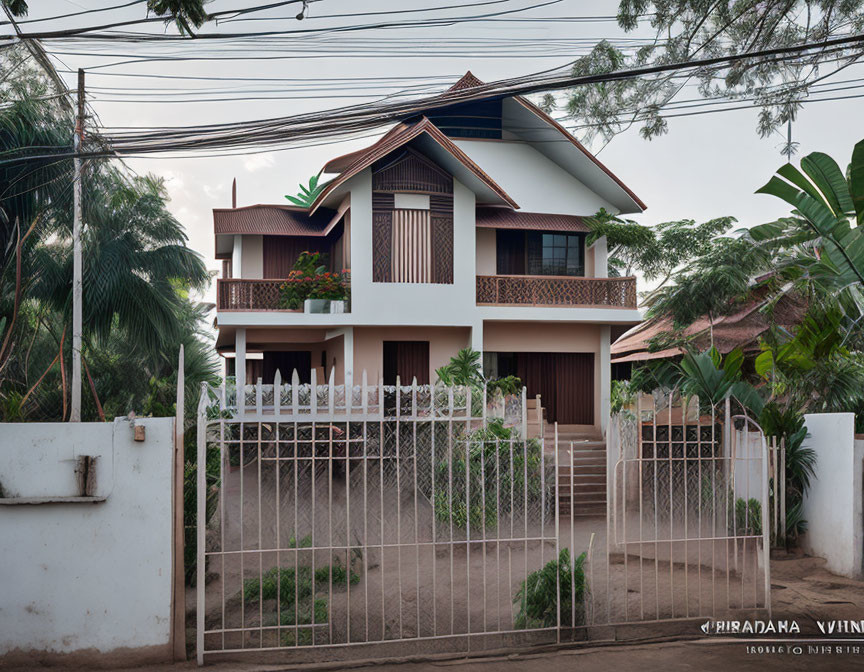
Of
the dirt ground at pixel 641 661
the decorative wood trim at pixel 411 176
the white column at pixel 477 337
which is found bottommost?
the dirt ground at pixel 641 661

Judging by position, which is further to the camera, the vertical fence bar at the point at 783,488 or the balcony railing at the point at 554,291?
the balcony railing at the point at 554,291

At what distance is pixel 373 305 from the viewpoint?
1583cm

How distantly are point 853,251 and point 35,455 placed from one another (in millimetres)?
8215

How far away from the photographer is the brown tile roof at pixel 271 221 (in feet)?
57.8

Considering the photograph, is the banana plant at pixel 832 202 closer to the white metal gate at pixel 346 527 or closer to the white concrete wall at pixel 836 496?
the white concrete wall at pixel 836 496

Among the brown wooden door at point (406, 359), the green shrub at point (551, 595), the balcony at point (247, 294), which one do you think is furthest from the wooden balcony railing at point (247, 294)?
the green shrub at point (551, 595)

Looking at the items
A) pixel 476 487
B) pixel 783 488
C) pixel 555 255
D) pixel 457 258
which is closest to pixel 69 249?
pixel 457 258

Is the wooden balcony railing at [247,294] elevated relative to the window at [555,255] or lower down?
lower down

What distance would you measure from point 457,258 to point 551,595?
35.0ft

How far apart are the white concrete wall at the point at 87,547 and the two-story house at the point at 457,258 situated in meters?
9.64

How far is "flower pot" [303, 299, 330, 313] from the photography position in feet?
51.8

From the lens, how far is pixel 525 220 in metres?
17.8

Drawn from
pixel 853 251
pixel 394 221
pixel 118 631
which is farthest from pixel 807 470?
pixel 394 221

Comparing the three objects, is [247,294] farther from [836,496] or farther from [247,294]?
[836,496]
